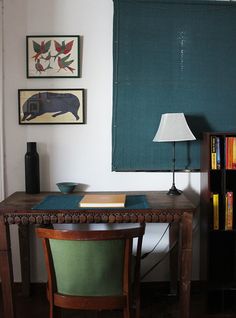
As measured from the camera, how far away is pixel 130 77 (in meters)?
2.41

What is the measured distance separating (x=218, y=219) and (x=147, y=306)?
0.81m

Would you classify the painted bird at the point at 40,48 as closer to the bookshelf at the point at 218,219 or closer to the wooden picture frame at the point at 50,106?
the wooden picture frame at the point at 50,106

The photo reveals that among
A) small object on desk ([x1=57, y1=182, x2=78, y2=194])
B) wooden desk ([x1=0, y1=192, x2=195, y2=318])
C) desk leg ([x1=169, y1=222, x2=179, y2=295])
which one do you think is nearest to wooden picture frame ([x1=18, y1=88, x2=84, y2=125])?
small object on desk ([x1=57, y1=182, x2=78, y2=194])

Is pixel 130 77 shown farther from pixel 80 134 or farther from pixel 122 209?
pixel 122 209

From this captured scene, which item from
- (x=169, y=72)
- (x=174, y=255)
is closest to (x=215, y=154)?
(x=169, y=72)

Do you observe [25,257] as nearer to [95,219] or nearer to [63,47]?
[95,219]

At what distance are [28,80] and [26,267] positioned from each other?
1.40 meters

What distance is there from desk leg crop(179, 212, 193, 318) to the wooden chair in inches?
17.7

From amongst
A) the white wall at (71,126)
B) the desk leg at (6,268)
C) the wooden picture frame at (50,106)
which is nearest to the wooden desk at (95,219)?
the desk leg at (6,268)

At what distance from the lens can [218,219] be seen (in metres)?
2.25

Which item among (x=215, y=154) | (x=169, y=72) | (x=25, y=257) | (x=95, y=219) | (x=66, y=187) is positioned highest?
(x=169, y=72)

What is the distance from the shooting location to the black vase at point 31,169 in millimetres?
2316

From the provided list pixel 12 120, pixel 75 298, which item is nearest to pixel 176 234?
pixel 75 298

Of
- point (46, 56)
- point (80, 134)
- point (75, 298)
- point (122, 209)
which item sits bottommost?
point (75, 298)
